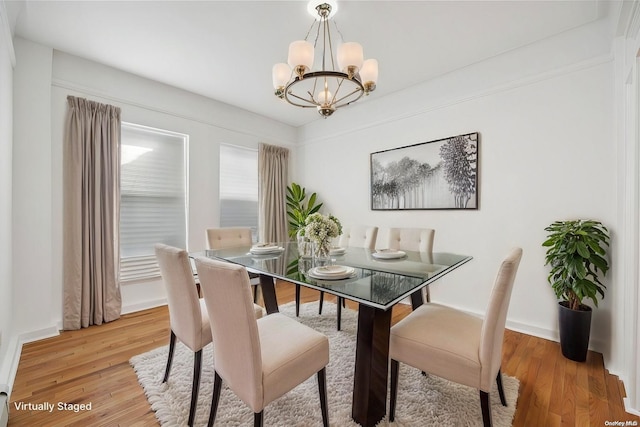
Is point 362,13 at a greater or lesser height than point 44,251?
greater

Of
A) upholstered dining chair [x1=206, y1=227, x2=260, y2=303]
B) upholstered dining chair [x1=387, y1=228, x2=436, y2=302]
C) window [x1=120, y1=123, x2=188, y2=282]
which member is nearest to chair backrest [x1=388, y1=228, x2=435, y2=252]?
upholstered dining chair [x1=387, y1=228, x2=436, y2=302]

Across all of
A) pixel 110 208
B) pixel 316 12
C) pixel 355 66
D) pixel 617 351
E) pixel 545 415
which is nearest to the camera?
pixel 545 415

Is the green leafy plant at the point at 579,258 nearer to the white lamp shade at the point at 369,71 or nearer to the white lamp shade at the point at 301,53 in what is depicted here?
the white lamp shade at the point at 369,71

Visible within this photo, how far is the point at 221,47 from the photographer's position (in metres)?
2.60

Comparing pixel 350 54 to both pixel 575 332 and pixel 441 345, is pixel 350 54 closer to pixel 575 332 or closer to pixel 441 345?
pixel 441 345

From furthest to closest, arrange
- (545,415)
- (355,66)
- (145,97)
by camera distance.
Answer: (145,97)
(355,66)
(545,415)

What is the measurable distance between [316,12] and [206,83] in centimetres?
180

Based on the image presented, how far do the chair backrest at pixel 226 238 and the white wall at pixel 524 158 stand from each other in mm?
1923

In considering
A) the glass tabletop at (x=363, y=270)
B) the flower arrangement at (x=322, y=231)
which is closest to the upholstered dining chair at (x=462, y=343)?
the glass tabletop at (x=363, y=270)

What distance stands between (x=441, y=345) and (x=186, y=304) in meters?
1.41

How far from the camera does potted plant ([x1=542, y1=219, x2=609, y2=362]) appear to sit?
6.76 ft

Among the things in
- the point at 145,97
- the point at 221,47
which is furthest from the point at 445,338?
the point at 145,97

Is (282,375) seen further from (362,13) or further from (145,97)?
(145,97)

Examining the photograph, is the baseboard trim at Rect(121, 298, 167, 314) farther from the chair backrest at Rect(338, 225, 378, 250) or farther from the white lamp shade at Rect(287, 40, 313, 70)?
the white lamp shade at Rect(287, 40, 313, 70)
